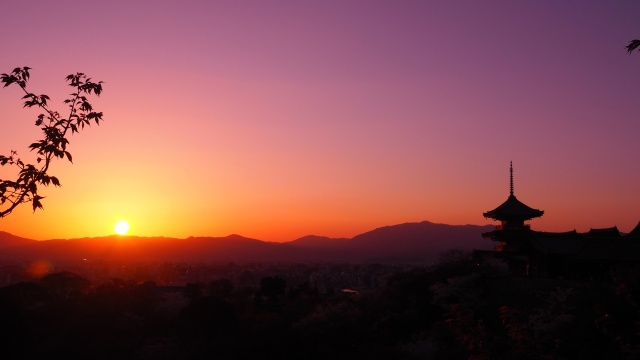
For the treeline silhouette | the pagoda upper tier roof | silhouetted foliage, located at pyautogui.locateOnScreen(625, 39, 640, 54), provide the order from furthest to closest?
1. the pagoda upper tier roof
2. the treeline silhouette
3. silhouetted foliage, located at pyautogui.locateOnScreen(625, 39, 640, 54)

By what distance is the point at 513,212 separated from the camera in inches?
1928

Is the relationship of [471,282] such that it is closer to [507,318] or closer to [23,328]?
[23,328]

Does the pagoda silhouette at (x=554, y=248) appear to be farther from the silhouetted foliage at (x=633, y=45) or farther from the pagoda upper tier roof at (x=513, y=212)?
the silhouetted foliage at (x=633, y=45)

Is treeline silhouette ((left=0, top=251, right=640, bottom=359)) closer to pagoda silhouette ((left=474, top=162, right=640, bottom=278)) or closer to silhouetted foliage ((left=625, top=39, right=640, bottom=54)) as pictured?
pagoda silhouette ((left=474, top=162, right=640, bottom=278))

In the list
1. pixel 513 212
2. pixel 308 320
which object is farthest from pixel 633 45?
pixel 513 212

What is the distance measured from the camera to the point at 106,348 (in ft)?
126

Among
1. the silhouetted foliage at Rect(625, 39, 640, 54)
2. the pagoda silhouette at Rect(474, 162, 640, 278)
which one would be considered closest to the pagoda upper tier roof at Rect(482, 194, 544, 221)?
the pagoda silhouette at Rect(474, 162, 640, 278)

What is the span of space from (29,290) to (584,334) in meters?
45.0

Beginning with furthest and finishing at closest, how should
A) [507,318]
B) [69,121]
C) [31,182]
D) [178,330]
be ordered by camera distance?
[178,330] → [507,318] → [69,121] → [31,182]

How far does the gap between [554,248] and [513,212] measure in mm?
9324

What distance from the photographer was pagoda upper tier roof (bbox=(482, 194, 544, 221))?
160 ft

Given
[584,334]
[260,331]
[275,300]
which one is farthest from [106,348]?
[584,334]

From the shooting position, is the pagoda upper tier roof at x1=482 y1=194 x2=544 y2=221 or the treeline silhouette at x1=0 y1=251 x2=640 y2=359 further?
the pagoda upper tier roof at x1=482 y1=194 x2=544 y2=221

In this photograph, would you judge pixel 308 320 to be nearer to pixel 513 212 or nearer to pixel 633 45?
pixel 513 212
